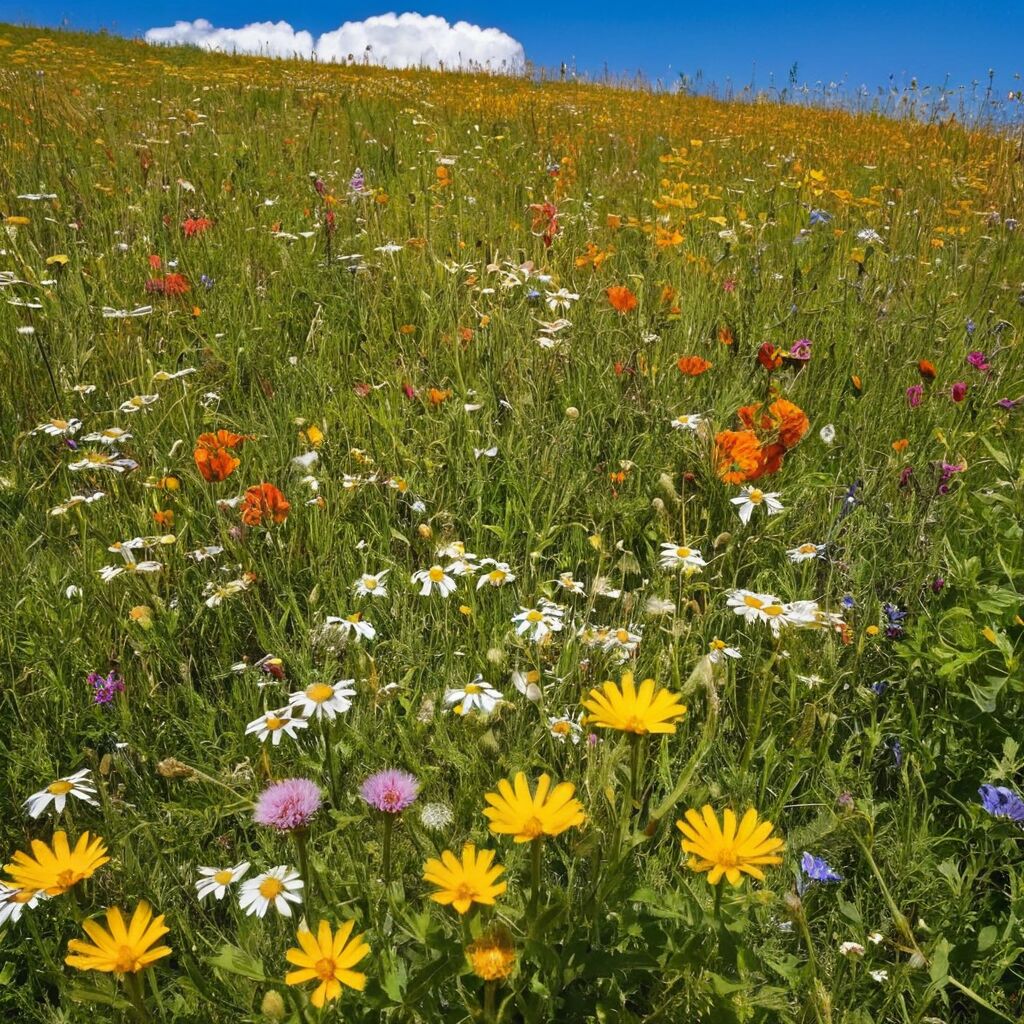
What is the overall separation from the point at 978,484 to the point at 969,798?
1.09 meters

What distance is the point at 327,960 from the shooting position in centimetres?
75

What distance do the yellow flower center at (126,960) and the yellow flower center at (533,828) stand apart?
386mm

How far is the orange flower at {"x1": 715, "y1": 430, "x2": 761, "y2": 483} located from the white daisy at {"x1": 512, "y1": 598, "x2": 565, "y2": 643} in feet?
1.83

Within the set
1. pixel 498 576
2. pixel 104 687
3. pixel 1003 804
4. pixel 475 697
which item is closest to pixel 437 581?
pixel 498 576

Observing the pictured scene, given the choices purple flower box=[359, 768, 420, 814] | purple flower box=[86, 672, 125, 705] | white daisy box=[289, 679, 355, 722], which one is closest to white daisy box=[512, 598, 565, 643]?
white daisy box=[289, 679, 355, 722]

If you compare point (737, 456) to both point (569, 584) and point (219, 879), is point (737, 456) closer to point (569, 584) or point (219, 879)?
point (569, 584)

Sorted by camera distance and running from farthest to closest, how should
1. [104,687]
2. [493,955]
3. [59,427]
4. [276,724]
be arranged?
[59,427] → [104,687] → [276,724] → [493,955]

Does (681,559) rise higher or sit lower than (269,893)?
higher

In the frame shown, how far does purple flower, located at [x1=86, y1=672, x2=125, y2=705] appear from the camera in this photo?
143 cm

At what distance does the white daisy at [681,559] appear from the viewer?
156 cm

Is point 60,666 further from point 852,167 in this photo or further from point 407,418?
point 852,167

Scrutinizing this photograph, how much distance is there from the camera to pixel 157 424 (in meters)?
2.16

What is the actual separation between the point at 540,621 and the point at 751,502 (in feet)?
2.04

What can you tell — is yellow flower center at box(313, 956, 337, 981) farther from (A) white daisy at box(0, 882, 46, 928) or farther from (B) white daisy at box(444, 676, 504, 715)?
(B) white daisy at box(444, 676, 504, 715)
